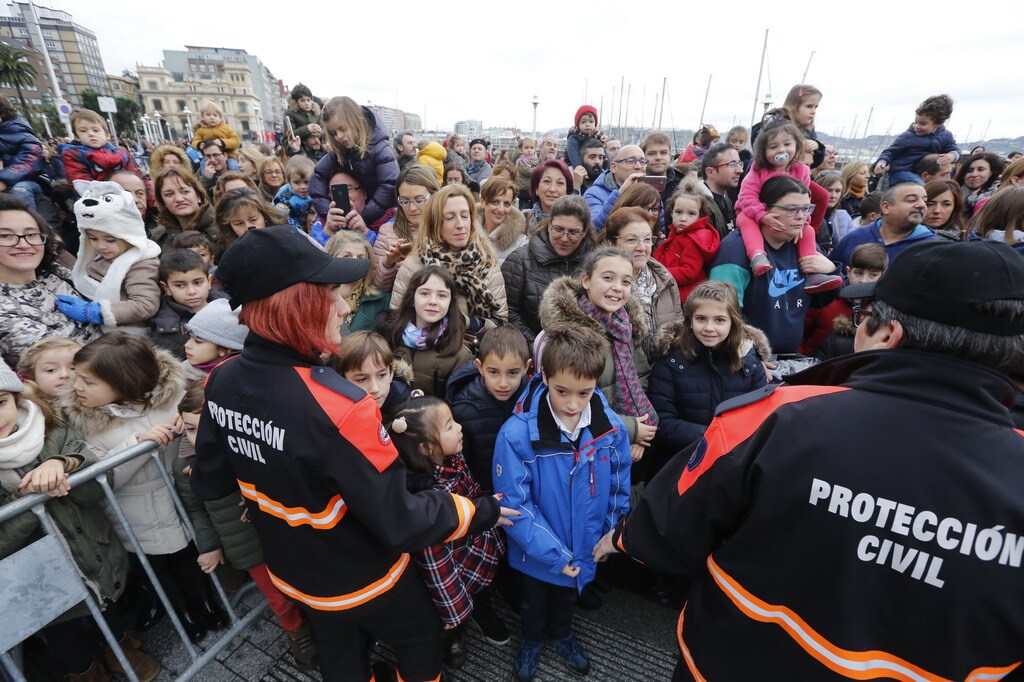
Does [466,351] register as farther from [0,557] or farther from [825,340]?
[825,340]

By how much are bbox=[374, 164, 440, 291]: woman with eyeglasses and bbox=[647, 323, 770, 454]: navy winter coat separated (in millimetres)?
2130

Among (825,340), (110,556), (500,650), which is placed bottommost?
(500,650)

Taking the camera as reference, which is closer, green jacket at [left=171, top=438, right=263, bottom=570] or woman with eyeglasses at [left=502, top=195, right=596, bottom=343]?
green jacket at [left=171, top=438, right=263, bottom=570]

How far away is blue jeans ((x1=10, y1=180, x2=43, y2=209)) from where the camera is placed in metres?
4.71

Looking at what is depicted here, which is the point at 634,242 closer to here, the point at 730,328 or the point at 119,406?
the point at 730,328

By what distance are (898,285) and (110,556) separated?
3.39m

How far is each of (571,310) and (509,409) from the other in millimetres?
702

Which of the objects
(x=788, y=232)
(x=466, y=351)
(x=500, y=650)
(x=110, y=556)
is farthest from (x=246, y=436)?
(x=788, y=232)

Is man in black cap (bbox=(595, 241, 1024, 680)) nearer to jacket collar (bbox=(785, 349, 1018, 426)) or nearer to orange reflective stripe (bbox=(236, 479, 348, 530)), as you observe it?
jacket collar (bbox=(785, 349, 1018, 426))

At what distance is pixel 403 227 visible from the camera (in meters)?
4.15

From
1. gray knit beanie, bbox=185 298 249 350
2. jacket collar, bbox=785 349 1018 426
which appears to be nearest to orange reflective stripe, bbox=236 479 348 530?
gray knit beanie, bbox=185 298 249 350

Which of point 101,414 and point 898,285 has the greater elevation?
point 898,285

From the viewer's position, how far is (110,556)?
235 cm

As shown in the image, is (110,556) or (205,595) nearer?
(110,556)
